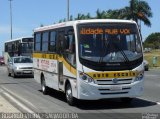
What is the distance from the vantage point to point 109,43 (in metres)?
14.3

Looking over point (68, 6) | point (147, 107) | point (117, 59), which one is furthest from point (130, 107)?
point (68, 6)

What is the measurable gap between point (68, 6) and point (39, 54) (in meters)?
25.8

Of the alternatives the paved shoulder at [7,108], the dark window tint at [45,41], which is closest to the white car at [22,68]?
the dark window tint at [45,41]

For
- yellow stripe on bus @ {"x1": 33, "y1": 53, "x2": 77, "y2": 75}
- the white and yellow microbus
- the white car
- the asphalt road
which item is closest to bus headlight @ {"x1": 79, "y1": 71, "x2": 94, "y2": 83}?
the white and yellow microbus

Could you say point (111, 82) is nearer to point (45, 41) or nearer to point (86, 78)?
point (86, 78)

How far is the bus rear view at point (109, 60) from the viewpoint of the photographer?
1380 cm

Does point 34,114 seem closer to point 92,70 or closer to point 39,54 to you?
point 92,70

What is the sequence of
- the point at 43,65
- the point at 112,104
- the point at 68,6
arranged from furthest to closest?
the point at 68,6 < the point at 43,65 < the point at 112,104

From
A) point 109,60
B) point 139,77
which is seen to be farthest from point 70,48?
point 139,77

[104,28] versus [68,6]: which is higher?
[68,6]

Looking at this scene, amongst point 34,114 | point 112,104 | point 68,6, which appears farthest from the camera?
point 68,6

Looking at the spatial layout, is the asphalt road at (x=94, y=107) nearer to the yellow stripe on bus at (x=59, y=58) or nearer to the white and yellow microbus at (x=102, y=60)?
the white and yellow microbus at (x=102, y=60)

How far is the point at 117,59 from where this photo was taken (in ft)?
46.2

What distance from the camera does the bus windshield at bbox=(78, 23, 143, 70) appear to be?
14055 mm
